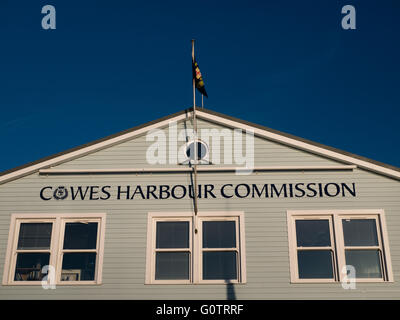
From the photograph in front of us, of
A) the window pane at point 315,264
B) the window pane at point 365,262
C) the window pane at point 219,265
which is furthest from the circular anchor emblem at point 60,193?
the window pane at point 365,262

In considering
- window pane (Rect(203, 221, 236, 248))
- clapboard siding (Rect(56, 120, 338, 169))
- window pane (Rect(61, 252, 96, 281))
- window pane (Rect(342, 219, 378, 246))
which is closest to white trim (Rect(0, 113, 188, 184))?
clapboard siding (Rect(56, 120, 338, 169))

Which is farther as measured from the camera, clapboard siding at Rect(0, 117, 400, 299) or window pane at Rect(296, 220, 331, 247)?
window pane at Rect(296, 220, 331, 247)

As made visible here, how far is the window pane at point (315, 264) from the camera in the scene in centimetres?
1297

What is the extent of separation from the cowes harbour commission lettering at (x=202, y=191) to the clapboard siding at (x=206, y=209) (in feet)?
0.40

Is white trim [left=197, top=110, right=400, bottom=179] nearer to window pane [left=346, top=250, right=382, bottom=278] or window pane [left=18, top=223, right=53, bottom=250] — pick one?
window pane [left=346, top=250, right=382, bottom=278]

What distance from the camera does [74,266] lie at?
13.4m

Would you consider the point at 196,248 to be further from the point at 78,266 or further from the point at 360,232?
the point at 360,232

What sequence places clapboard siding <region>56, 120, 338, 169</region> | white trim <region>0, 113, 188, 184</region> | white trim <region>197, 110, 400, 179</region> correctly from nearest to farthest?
1. white trim <region>197, 110, 400, 179</region>
2. clapboard siding <region>56, 120, 338, 169</region>
3. white trim <region>0, 113, 188, 184</region>

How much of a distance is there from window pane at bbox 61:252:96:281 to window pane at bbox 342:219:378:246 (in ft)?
23.3

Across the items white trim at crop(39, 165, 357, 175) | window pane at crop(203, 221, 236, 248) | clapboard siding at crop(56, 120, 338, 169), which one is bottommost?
window pane at crop(203, 221, 236, 248)

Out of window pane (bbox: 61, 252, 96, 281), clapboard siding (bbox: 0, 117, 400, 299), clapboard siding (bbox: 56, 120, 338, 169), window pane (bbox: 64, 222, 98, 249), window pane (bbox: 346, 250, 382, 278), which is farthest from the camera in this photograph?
clapboard siding (bbox: 56, 120, 338, 169)

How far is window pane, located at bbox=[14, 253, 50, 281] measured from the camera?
43.8ft

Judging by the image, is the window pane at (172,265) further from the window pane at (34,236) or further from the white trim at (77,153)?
the white trim at (77,153)

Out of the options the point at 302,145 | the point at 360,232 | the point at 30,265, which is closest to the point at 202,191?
the point at 302,145
